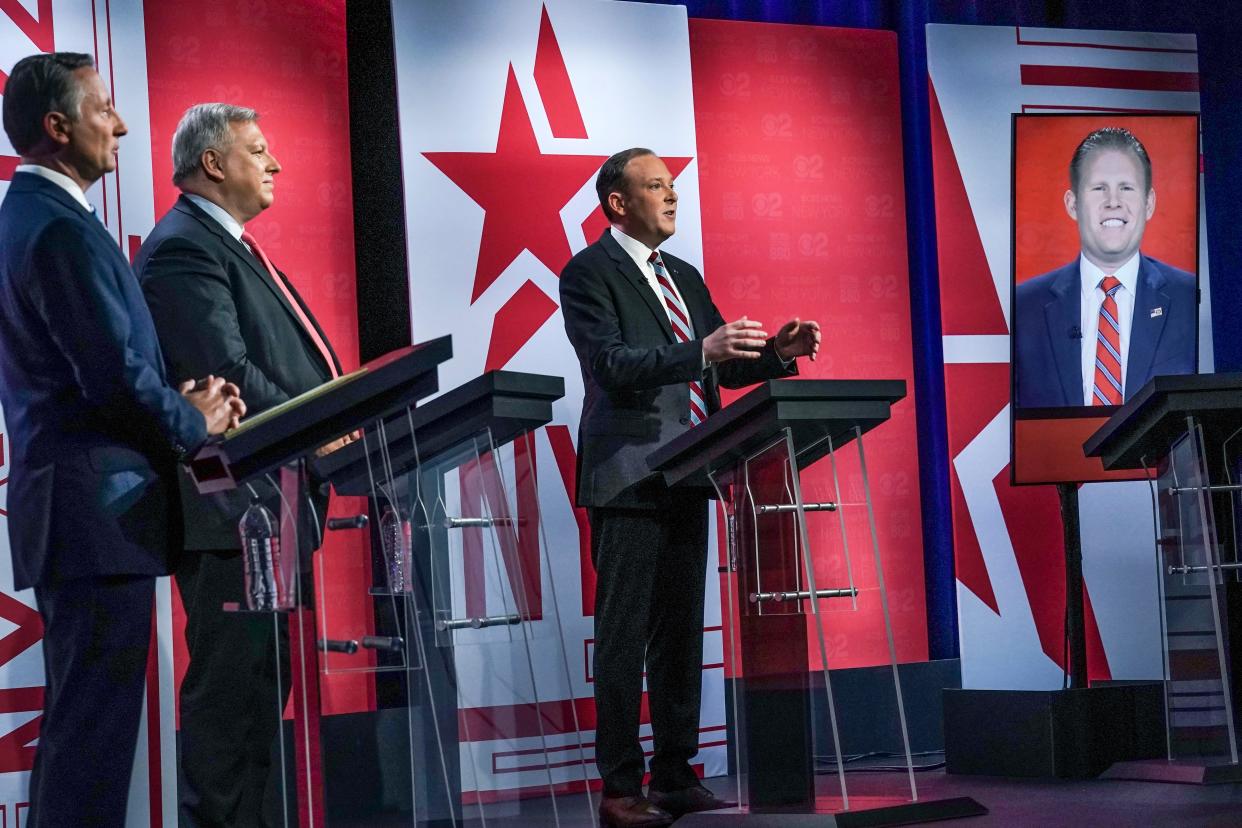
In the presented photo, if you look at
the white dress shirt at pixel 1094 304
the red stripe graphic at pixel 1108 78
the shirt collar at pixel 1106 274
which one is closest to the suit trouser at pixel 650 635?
the white dress shirt at pixel 1094 304

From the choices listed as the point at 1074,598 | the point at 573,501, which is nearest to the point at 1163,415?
the point at 1074,598

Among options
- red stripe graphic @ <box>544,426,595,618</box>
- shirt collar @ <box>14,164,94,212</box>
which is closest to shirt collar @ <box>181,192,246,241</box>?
shirt collar @ <box>14,164,94,212</box>

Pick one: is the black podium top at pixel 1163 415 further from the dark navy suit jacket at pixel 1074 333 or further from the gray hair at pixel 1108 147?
the gray hair at pixel 1108 147

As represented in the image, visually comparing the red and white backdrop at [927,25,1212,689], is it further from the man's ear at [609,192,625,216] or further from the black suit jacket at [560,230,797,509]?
the man's ear at [609,192,625,216]

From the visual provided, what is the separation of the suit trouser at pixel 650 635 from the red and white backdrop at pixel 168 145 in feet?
4.31

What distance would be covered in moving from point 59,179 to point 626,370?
1.49 m

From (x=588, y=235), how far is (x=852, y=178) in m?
1.11

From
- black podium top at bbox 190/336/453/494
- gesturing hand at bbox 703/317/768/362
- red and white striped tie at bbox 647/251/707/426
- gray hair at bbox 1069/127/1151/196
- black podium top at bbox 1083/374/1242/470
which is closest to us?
black podium top at bbox 190/336/453/494

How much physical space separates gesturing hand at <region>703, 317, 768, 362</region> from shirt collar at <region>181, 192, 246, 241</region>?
109 centimetres

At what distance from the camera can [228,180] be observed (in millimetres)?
2922

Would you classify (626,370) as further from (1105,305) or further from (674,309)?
(1105,305)

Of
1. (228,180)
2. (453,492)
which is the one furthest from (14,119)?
(453,492)

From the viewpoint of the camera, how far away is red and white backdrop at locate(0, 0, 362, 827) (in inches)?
150

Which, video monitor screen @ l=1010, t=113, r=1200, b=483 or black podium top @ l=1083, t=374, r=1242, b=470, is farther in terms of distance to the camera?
video monitor screen @ l=1010, t=113, r=1200, b=483
